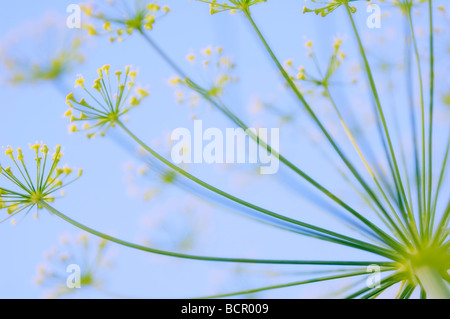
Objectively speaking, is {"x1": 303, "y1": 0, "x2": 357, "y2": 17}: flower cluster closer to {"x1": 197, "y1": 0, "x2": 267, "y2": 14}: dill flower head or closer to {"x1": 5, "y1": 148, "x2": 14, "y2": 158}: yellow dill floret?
{"x1": 197, "y1": 0, "x2": 267, "y2": 14}: dill flower head

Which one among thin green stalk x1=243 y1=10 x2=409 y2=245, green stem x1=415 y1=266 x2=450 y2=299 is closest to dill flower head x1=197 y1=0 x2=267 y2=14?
thin green stalk x1=243 y1=10 x2=409 y2=245

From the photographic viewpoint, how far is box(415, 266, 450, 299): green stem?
2334mm

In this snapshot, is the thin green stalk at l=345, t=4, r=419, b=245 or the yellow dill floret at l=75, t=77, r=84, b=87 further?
the yellow dill floret at l=75, t=77, r=84, b=87

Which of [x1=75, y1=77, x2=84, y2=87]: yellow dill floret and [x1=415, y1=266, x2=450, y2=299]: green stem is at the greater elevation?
[x1=75, y1=77, x2=84, y2=87]: yellow dill floret

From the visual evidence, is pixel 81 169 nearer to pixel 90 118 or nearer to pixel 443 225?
pixel 90 118

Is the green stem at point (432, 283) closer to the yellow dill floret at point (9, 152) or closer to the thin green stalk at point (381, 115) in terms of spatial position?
the thin green stalk at point (381, 115)

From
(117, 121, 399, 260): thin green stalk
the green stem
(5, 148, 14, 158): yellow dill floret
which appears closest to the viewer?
the green stem

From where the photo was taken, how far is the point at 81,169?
362 centimetres

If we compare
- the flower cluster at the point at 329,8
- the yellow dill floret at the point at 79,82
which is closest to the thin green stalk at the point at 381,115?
the flower cluster at the point at 329,8

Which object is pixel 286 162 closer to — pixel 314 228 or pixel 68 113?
pixel 314 228

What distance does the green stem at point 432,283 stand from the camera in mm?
2334
